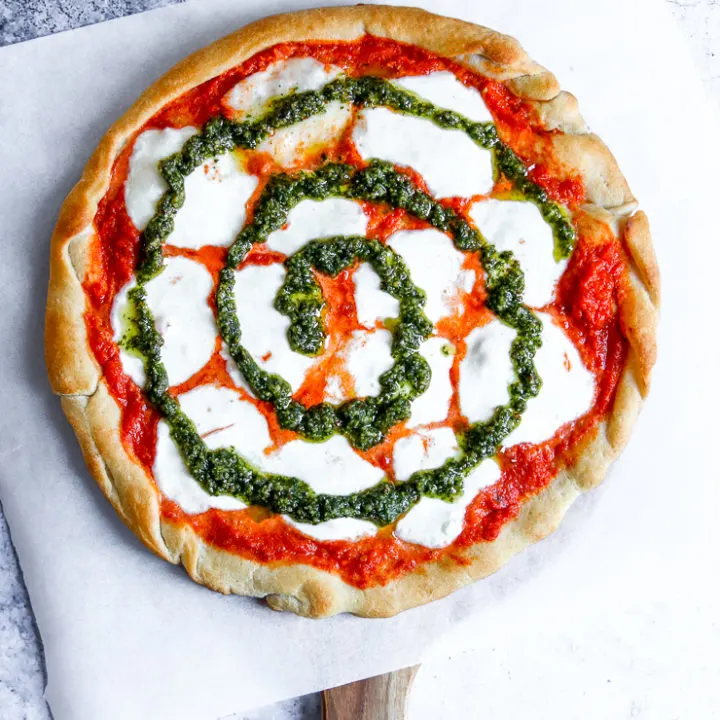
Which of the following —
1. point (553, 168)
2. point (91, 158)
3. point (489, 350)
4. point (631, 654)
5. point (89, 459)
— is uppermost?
point (91, 158)

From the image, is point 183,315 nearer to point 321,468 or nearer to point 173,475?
point 173,475

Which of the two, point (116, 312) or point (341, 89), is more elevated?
point (341, 89)

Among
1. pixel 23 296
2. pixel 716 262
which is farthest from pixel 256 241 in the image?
pixel 716 262

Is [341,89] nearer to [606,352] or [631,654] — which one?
[606,352]

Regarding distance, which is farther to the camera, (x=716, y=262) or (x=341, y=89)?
(x=716, y=262)

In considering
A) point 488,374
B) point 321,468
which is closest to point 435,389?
point 488,374

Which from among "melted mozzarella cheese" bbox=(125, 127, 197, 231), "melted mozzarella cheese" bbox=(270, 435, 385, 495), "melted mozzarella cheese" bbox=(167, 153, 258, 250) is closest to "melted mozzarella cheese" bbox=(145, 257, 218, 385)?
"melted mozzarella cheese" bbox=(167, 153, 258, 250)

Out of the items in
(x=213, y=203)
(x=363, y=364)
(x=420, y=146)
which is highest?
(x=420, y=146)
